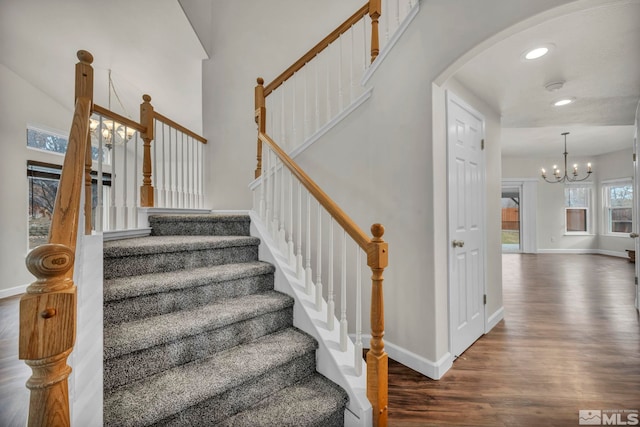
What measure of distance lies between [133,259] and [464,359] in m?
2.54

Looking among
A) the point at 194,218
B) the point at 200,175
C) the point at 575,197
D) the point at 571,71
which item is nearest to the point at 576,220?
the point at 575,197

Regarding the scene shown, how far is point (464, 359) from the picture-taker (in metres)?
2.22

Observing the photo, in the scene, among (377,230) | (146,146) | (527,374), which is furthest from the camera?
(146,146)

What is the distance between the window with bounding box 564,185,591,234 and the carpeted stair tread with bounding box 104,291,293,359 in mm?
9071

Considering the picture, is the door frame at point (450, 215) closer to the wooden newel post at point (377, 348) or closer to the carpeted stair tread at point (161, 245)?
the wooden newel post at point (377, 348)

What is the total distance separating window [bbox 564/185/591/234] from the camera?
7.47m

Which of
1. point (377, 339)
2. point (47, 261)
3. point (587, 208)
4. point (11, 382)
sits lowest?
point (11, 382)

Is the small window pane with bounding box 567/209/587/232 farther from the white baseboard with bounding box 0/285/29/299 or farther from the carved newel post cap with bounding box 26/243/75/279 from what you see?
the white baseboard with bounding box 0/285/29/299

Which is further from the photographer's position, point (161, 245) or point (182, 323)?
point (161, 245)

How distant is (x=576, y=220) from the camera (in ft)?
24.9

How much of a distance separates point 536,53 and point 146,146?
3329 mm

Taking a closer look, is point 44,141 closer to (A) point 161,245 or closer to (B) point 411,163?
(A) point 161,245

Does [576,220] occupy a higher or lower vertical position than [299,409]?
higher

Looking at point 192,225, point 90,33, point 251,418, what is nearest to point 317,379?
point 251,418
